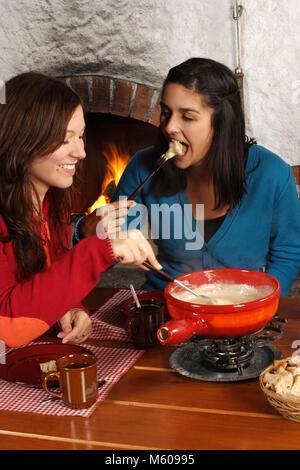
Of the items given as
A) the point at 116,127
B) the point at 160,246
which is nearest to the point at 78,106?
the point at 160,246

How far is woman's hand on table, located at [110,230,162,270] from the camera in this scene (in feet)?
3.40

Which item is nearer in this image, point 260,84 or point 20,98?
point 20,98

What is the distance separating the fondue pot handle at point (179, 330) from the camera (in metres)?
0.91

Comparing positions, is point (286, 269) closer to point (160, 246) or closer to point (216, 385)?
point (160, 246)

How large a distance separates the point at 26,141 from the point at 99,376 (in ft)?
1.92

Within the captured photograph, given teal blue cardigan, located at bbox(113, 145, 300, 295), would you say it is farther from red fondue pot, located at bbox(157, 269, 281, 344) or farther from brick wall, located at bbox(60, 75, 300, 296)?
brick wall, located at bbox(60, 75, 300, 296)

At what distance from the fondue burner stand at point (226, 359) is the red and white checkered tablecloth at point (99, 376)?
4.3 inches

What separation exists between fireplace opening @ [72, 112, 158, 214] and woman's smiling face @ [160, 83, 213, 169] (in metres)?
1.42

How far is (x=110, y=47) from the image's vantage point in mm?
2594

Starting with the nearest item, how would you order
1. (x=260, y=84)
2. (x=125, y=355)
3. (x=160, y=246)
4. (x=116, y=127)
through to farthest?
(x=125, y=355), (x=160, y=246), (x=260, y=84), (x=116, y=127)

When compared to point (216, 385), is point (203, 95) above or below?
above

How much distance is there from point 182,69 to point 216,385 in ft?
3.13

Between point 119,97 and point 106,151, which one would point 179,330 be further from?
point 106,151
